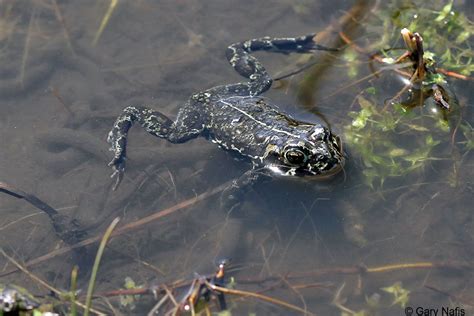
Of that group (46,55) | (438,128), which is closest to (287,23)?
(438,128)

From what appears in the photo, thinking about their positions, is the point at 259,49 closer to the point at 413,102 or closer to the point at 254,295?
the point at 413,102

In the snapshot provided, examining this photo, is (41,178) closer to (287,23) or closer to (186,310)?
(186,310)

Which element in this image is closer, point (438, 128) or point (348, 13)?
point (438, 128)

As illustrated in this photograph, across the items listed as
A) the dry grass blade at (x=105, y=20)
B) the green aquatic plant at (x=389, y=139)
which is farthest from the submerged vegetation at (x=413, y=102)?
the dry grass blade at (x=105, y=20)

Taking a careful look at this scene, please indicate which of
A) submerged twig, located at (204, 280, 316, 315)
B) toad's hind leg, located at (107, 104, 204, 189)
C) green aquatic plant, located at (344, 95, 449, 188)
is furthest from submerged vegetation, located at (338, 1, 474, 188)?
toad's hind leg, located at (107, 104, 204, 189)

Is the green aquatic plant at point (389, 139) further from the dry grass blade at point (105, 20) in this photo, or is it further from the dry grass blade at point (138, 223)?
the dry grass blade at point (105, 20)

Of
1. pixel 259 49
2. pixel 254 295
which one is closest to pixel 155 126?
pixel 259 49

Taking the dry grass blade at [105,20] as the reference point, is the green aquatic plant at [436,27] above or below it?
below

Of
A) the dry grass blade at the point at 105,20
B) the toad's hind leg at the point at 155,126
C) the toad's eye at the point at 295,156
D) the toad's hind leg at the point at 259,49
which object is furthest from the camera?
the dry grass blade at the point at 105,20
